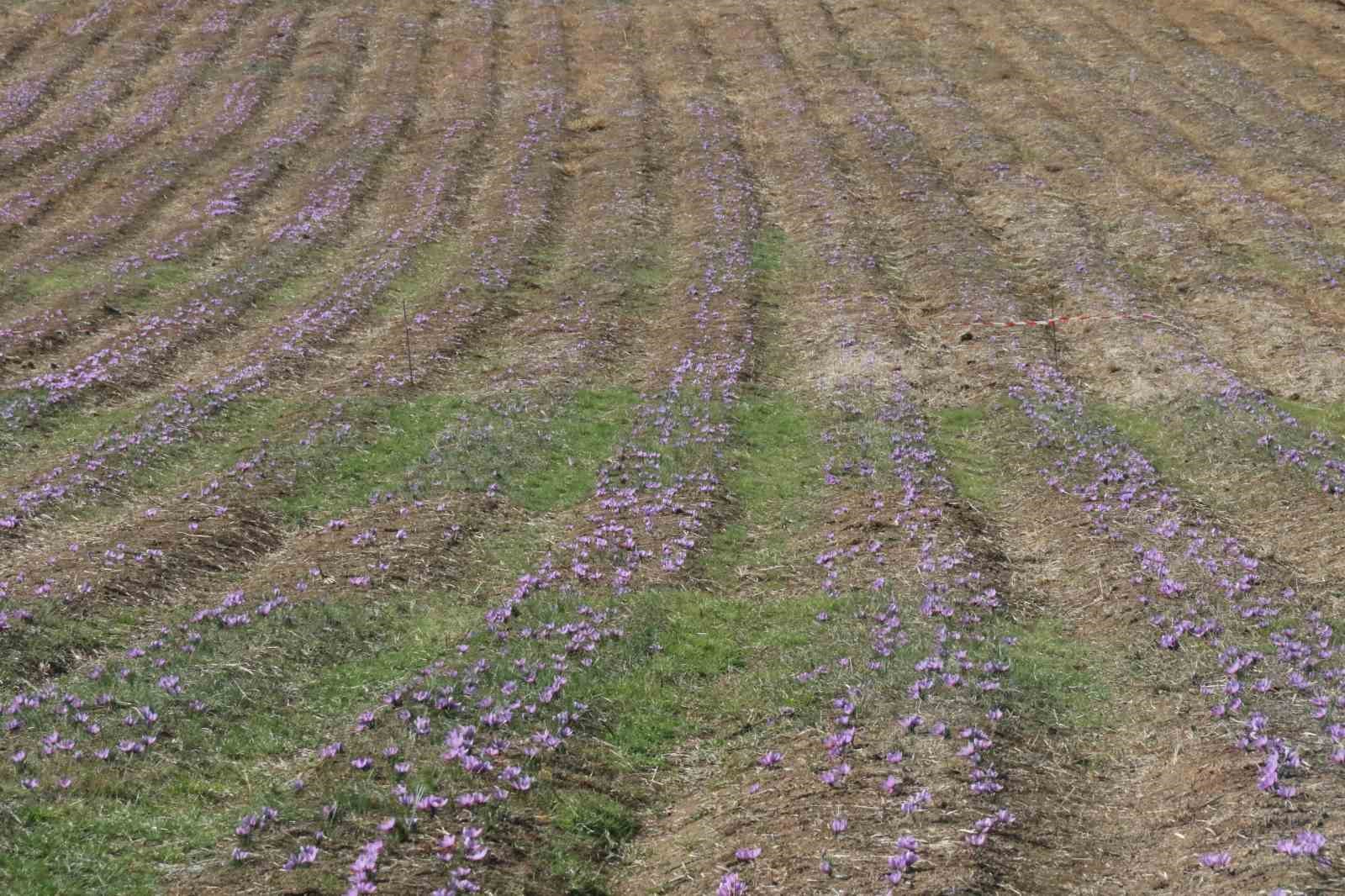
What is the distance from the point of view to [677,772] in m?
10.1

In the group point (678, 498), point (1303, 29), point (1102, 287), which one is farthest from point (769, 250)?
point (1303, 29)

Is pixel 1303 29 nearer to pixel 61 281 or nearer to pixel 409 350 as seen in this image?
pixel 409 350

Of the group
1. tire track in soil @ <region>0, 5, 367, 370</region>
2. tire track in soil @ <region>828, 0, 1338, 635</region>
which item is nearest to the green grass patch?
tire track in soil @ <region>0, 5, 367, 370</region>

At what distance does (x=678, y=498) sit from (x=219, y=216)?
22.9m

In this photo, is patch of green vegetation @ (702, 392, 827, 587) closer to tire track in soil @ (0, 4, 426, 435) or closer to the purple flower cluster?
the purple flower cluster

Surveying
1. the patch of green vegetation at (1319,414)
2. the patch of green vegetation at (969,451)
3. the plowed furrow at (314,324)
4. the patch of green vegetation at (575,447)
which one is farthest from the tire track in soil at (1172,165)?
the plowed furrow at (314,324)

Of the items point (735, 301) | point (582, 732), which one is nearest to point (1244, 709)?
point (582, 732)

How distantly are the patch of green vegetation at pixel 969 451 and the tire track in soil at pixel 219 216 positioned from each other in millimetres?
17128

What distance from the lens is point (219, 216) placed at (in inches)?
1299

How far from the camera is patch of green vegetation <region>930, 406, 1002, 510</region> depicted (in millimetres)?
16578

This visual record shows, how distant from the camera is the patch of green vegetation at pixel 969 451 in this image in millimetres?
16578

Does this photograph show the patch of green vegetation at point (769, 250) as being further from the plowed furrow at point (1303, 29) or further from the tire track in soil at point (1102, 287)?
the plowed furrow at point (1303, 29)

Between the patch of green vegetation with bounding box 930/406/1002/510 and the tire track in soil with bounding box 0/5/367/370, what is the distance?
17.1 metres

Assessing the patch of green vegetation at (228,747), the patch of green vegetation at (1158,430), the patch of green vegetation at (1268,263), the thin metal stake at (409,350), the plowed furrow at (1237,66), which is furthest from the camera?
the plowed furrow at (1237,66)
